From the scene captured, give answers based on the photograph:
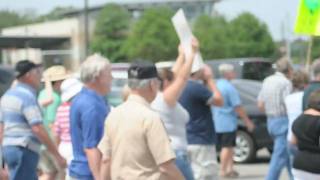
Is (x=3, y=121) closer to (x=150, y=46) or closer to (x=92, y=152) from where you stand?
(x=92, y=152)

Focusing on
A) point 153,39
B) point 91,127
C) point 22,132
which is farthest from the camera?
point 153,39

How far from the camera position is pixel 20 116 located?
7.78 meters

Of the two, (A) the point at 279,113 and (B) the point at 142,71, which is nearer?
(B) the point at 142,71

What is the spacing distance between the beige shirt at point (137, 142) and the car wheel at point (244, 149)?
965 cm

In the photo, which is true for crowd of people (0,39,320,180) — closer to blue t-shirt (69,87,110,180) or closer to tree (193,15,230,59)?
blue t-shirt (69,87,110,180)

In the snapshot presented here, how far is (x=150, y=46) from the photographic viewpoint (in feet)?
212

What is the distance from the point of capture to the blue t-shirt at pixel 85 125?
249 inches

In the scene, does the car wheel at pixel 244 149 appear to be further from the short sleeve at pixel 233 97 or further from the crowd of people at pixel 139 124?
the crowd of people at pixel 139 124

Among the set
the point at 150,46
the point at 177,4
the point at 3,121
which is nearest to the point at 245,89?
the point at 3,121

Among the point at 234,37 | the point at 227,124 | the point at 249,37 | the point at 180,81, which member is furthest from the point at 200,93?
the point at 249,37

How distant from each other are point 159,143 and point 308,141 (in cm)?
203

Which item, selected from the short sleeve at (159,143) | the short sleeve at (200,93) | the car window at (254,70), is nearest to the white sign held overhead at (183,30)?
the short sleeve at (200,93)

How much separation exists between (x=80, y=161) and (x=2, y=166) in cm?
59

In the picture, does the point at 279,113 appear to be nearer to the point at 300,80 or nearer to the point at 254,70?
the point at 300,80
